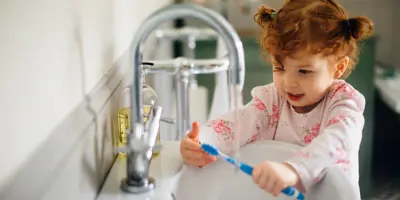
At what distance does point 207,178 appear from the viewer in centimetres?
100

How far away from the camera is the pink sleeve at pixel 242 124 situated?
1047 mm

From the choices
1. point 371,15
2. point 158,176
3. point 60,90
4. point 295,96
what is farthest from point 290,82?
point 371,15

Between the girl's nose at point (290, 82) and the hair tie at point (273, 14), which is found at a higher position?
the hair tie at point (273, 14)

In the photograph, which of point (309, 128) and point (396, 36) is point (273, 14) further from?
point (396, 36)

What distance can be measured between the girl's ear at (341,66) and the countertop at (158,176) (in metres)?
0.34

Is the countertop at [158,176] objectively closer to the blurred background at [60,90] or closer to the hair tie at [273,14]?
the blurred background at [60,90]

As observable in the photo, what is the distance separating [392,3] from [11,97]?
8.31 feet

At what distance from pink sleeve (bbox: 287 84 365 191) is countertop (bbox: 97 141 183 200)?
8.4 inches

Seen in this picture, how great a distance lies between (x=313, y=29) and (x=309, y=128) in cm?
20

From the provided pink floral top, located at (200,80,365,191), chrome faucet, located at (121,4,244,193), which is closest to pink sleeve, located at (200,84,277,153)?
pink floral top, located at (200,80,365,191)

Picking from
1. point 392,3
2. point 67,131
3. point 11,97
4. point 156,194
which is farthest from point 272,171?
point 392,3

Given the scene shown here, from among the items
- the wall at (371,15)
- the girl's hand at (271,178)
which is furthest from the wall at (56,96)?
the wall at (371,15)

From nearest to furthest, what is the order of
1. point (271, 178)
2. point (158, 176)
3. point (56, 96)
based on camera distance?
point (56, 96), point (271, 178), point (158, 176)

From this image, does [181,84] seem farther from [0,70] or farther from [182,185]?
[0,70]
